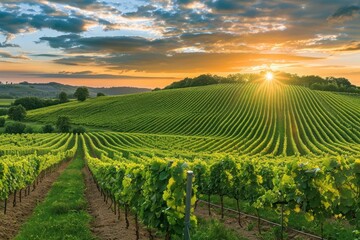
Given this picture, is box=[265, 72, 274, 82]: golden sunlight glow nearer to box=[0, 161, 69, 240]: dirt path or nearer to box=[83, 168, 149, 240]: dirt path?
box=[0, 161, 69, 240]: dirt path

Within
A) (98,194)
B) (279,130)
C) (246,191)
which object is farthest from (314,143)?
(246,191)

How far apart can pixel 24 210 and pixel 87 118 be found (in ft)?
343

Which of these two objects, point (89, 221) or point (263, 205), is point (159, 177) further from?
point (89, 221)

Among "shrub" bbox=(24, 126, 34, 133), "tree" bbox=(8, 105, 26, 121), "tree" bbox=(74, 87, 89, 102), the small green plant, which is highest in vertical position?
"tree" bbox=(74, 87, 89, 102)

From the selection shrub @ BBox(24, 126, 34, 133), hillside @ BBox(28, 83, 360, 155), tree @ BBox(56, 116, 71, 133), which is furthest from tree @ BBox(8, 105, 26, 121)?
tree @ BBox(56, 116, 71, 133)

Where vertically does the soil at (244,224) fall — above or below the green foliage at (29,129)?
above

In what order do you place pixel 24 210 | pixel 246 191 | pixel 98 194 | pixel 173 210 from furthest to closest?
pixel 98 194
pixel 24 210
pixel 246 191
pixel 173 210

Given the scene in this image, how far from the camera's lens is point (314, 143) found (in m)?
67.9

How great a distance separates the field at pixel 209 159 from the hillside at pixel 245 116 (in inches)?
12.9

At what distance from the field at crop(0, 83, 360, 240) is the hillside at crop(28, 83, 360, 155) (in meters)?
0.33

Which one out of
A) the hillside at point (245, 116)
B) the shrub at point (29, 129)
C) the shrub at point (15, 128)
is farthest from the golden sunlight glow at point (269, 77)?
the shrub at point (15, 128)

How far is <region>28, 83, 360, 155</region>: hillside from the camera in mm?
71938

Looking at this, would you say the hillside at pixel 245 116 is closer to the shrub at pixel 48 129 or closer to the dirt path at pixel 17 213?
the shrub at pixel 48 129

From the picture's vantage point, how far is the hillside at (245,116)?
71.9 meters
